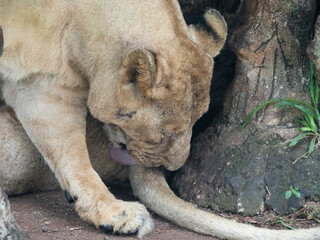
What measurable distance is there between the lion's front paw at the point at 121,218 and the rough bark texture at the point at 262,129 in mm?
606

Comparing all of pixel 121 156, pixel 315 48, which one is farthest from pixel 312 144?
pixel 121 156

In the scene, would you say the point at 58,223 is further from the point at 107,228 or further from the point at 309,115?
the point at 309,115

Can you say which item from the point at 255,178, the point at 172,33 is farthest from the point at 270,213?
the point at 172,33

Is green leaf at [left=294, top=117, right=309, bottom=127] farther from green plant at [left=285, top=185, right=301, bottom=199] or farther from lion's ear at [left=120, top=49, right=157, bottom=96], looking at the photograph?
lion's ear at [left=120, top=49, right=157, bottom=96]

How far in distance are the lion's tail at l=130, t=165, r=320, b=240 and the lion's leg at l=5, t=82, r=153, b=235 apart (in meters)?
0.27

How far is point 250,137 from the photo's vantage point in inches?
166

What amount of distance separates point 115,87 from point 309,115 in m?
1.43

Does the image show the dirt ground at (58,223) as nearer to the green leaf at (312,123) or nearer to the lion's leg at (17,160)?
the lion's leg at (17,160)

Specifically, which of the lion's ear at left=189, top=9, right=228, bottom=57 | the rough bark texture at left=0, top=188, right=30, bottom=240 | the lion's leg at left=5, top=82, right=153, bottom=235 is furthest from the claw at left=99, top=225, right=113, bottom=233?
the lion's ear at left=189, top=9, right=228, bottom=57

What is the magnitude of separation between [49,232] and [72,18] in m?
1.35

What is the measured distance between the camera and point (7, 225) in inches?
113

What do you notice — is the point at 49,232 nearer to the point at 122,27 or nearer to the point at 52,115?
the point at 52,115

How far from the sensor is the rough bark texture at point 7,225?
2854 mm

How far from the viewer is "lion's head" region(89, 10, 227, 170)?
3.38 metres
